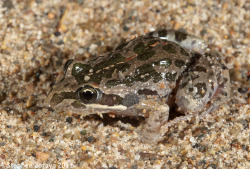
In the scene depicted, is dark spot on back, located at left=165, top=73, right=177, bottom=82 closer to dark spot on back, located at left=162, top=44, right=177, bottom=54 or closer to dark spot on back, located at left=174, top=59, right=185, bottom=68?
dark spot on back, located at left=174, top=59, right=185, bottom=68

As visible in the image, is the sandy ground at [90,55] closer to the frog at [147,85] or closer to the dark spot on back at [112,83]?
the frog at [147,85]

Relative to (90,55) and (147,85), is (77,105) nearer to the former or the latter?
(147,85)

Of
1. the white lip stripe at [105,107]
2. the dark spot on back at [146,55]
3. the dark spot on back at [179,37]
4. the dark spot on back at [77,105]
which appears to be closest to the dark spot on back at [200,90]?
the dark spot on back at [146,55]

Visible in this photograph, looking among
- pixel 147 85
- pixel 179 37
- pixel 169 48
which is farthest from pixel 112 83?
pixel 179 37

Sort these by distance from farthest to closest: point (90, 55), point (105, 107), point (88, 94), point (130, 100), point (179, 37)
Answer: point (90, 55)
point (179, 37)
point (130, 100)
point (105, 107)
point (88, 94)

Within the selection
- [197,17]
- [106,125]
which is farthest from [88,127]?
[197,17]
